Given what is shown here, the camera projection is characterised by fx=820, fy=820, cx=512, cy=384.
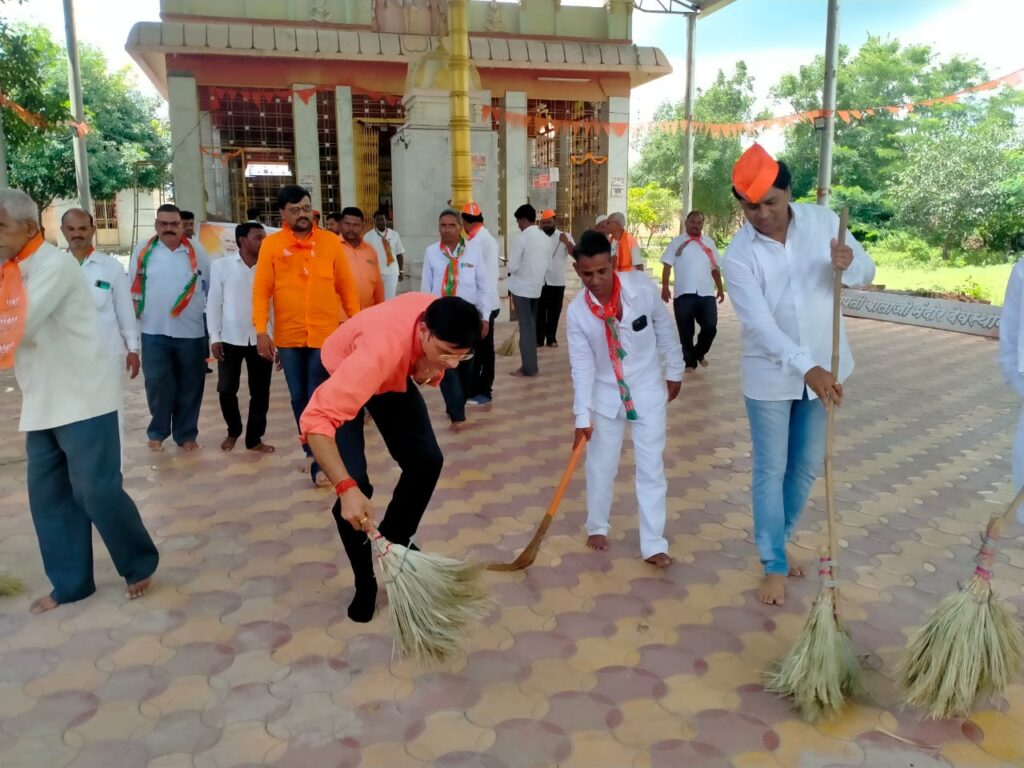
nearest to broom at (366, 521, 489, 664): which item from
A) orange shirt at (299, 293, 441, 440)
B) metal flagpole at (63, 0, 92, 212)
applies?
orange shirt at (299, 293, 441, 440)

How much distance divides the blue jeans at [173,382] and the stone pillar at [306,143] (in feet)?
32.7

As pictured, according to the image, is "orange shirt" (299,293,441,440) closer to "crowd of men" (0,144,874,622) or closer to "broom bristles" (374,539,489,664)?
"crowd of men" (0,144,874,622)

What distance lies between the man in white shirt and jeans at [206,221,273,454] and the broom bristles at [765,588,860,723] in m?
4.05

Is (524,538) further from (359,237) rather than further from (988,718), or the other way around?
(359,237)

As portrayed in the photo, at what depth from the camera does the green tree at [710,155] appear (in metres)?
31.2

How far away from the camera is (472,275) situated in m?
6.66

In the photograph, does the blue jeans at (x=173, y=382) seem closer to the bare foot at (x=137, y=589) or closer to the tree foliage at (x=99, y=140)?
the bare foot at (x=137, y=589)

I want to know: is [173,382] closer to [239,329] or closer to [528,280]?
[239,329]

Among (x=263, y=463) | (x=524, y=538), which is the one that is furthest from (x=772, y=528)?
(x=263, y=463)

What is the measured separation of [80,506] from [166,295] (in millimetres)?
2474

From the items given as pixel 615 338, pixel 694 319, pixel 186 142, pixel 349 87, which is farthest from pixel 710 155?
pixel 615 338

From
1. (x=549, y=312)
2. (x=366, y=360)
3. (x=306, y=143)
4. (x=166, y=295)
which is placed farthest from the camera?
(x=306, y=143)

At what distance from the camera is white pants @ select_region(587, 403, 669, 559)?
12.2ft

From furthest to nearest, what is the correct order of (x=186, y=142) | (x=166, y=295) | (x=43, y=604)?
(x=186, y=142), (x=166, y=295), (x=43, y=604)
